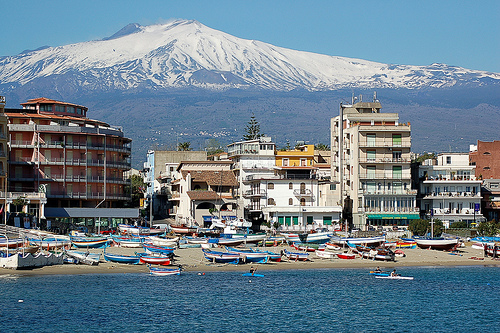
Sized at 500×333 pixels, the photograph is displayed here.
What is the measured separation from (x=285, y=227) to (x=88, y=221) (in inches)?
1031

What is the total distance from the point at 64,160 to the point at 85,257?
3536 centimetres

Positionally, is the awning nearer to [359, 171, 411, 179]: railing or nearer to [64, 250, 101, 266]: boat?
[64, 250, 101, 266]: boat

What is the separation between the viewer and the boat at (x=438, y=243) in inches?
3504

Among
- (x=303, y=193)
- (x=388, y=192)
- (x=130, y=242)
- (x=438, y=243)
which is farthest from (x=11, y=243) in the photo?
(x=388, y=192)

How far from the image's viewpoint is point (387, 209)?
108312 millimetres

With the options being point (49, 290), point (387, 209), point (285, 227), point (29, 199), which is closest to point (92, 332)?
point (49, 290)

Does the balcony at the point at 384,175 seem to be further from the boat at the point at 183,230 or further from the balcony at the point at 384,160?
the boat at the point at 183,230

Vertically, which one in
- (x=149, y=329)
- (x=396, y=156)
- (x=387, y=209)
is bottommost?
(x=149, y=329)

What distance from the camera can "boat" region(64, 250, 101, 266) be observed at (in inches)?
2965

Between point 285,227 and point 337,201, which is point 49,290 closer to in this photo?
point 285,227

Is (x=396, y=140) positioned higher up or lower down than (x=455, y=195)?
Answer: higher up

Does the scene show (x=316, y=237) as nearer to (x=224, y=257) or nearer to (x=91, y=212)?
(x=224, y=257)

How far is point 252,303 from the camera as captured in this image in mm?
58906

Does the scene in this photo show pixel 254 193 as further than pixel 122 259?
Yes
